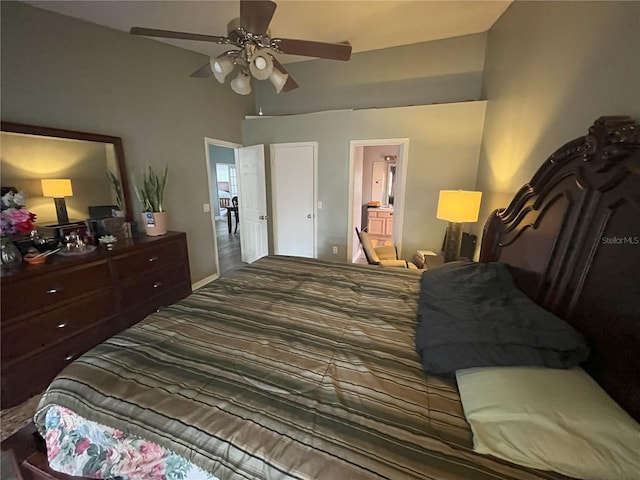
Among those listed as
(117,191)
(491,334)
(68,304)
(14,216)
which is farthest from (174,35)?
(491,334)

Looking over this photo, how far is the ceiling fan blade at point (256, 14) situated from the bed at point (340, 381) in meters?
1.65

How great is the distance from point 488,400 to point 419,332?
381mm

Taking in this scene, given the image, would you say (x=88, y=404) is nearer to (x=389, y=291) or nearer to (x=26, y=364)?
(x=26, y=364)

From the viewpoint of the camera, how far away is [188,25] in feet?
8.93

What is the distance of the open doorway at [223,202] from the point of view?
3.99 meters

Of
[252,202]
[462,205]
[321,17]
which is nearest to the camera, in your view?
[462,205]

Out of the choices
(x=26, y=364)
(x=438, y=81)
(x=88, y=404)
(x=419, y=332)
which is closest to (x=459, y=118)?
(x=438, y=81)

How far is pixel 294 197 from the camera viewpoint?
164 inches

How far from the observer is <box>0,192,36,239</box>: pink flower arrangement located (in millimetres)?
1756

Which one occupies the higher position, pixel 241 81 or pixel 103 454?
pixel 241 81

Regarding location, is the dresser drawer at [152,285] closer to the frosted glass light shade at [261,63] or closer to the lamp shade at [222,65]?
the lamp shade at [222,65]

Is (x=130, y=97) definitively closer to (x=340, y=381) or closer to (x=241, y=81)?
(x=241, y=81)

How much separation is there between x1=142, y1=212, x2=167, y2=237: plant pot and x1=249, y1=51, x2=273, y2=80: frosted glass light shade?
6.04 feet

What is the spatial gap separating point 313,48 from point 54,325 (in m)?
2.65
